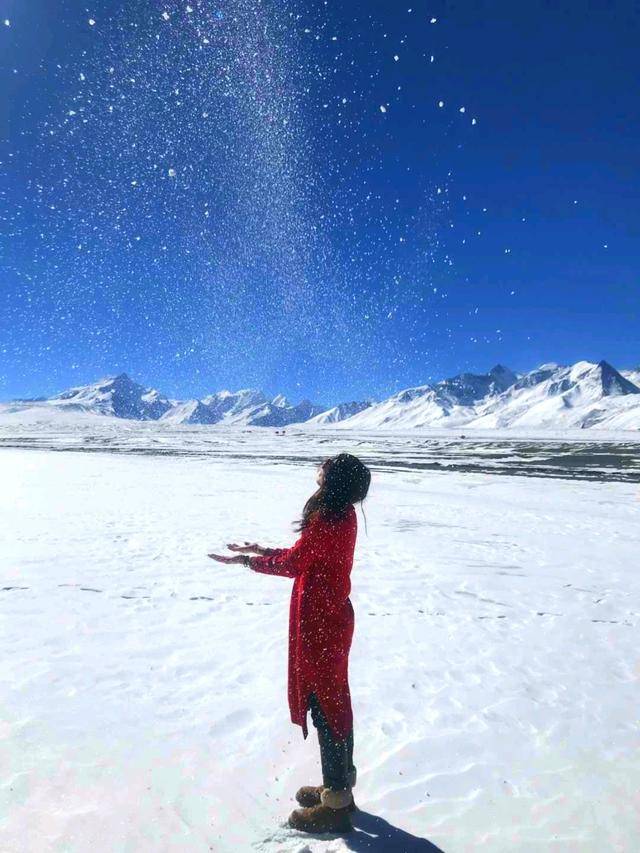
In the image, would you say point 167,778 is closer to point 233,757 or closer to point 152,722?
point 233,757

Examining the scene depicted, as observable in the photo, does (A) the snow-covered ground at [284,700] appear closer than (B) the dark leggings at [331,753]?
No

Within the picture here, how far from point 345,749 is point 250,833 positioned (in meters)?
0.87

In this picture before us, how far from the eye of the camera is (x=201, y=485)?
24594 mm

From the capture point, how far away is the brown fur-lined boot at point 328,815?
10.7 feet

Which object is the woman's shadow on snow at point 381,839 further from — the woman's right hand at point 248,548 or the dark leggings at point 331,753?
the woman's right hand at point 248,548

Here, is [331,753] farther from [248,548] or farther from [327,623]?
[248,548]

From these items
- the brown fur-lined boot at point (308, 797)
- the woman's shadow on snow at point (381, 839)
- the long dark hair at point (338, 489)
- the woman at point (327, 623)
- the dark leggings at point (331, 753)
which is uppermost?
the long dark hair at point (338, 489)

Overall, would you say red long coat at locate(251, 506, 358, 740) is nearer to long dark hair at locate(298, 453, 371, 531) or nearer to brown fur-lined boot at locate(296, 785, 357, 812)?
long dark hair at locate(298, 453, 371, 531)

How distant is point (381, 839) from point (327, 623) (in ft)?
5.00

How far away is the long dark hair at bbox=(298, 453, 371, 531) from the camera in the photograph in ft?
10.4

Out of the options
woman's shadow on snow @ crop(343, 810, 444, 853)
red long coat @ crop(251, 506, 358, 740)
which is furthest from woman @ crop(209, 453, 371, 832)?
woman's shadow on snow @ crop(343, 810, 444, 853)

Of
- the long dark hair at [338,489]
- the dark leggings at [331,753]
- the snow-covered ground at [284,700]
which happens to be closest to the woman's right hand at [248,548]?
the long dark hair at [338,489]

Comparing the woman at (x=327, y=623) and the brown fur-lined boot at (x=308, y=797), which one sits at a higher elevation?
the woman at (x=327, y=623)

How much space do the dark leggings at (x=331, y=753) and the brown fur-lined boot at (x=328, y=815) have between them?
6cm
